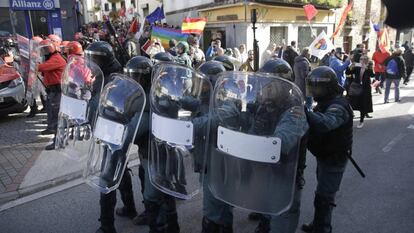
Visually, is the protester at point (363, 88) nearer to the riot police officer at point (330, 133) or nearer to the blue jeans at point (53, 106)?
the riot police officer at point (330, 133)

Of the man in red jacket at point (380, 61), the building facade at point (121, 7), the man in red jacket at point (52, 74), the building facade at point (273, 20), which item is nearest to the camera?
the man in red jacket at point (52, 74)

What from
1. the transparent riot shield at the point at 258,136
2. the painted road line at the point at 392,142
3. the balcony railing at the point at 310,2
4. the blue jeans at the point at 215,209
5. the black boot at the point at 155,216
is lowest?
the painted road line at the point at 392,142

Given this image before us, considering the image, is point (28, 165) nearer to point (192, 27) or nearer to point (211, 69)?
point (211, 69)

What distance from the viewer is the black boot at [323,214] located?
3.02 m

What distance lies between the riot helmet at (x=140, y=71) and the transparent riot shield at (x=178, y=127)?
56 cm

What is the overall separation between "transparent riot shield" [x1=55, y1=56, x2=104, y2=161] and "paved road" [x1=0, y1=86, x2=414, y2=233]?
0.98m

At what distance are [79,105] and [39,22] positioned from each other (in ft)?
44.4

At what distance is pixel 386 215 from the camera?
3.65m

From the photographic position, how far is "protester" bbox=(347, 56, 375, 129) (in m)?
7.13

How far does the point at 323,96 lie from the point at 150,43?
733cm

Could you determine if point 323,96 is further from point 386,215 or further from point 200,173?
point 386,215

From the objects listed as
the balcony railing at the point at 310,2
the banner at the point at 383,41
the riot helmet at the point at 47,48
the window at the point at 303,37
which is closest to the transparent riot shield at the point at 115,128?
the riot helmet at the point at 47,48

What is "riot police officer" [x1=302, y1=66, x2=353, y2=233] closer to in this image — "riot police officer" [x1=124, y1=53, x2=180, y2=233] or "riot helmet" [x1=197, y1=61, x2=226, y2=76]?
"riot helmet" [x1=197, y1=61, x2=226, y2=76]

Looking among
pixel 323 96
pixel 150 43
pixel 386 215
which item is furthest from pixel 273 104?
pixel 150 43
